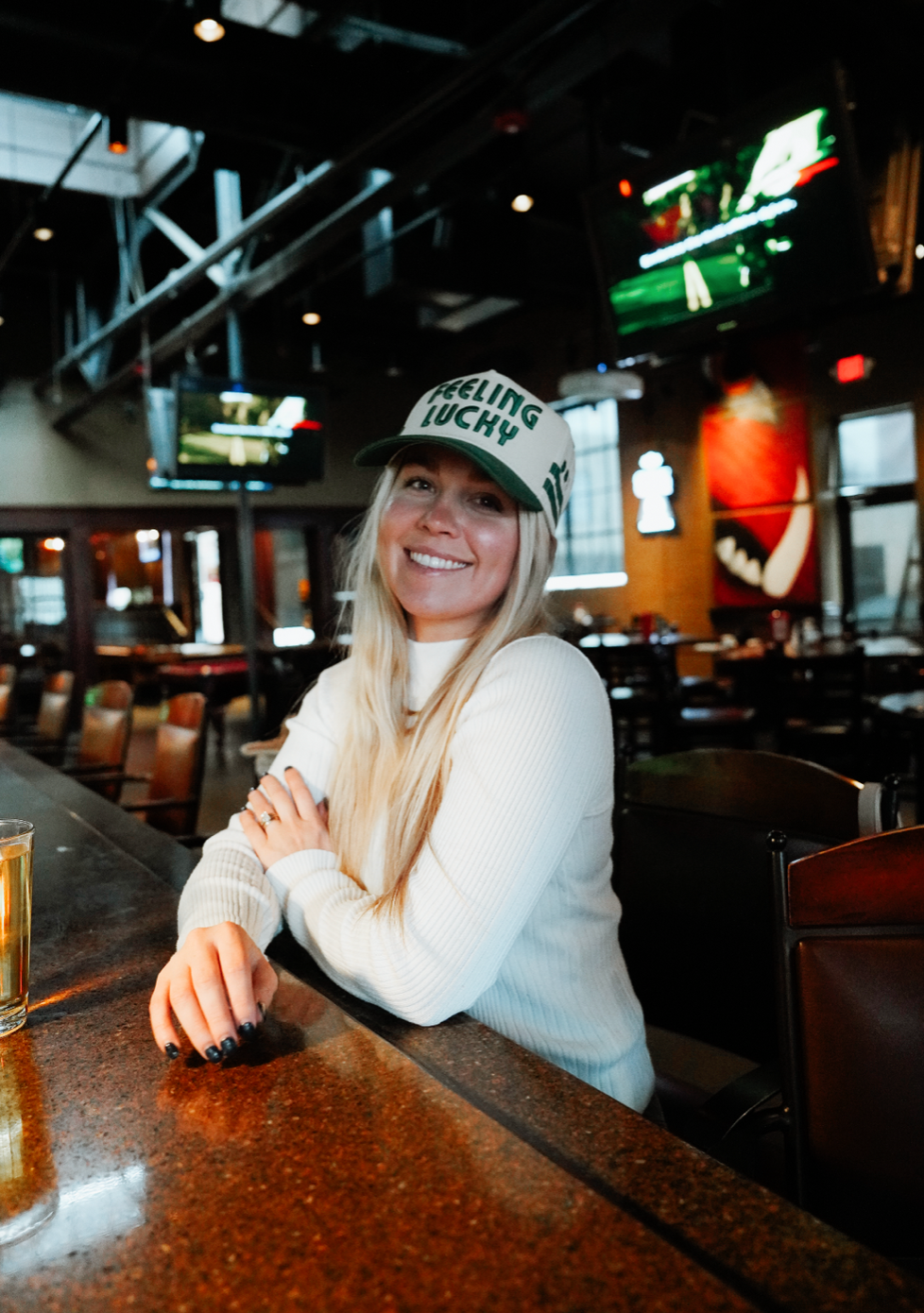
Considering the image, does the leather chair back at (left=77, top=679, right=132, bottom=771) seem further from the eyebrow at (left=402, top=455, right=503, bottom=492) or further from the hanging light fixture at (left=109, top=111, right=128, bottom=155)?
the hanging light fixture at (left=109, top=111, right=128, bottom=155)

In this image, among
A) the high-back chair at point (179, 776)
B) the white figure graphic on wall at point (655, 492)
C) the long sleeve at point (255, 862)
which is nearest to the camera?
the long sleeve at point (255, 862)

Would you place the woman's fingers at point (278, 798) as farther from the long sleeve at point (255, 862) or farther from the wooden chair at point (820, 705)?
the wooden chair at point (820, 705)

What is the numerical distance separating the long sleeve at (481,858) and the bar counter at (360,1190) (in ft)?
0.23

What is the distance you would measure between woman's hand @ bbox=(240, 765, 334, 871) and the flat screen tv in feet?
17.6

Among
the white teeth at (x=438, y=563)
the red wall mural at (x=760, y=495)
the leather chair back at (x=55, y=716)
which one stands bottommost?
the leather chair back at (x=55, y=716)

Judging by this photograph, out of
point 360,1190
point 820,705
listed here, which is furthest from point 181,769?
point 820,705

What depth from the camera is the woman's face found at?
1.26 metres

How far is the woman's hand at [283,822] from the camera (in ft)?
3.62

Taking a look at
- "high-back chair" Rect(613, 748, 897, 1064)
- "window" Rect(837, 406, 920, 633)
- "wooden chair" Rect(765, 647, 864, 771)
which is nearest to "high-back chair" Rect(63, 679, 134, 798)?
"high-back chair" Rect(613, 748, 897, 1064)

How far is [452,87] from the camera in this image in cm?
377

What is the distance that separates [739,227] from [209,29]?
2697 millimetres

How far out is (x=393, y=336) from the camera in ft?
29.7

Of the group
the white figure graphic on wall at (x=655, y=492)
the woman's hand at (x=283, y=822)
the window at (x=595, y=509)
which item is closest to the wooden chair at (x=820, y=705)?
the woman's hand at (x=283, y=822)

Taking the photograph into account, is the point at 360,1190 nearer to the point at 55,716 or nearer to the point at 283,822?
the point at 283,822
